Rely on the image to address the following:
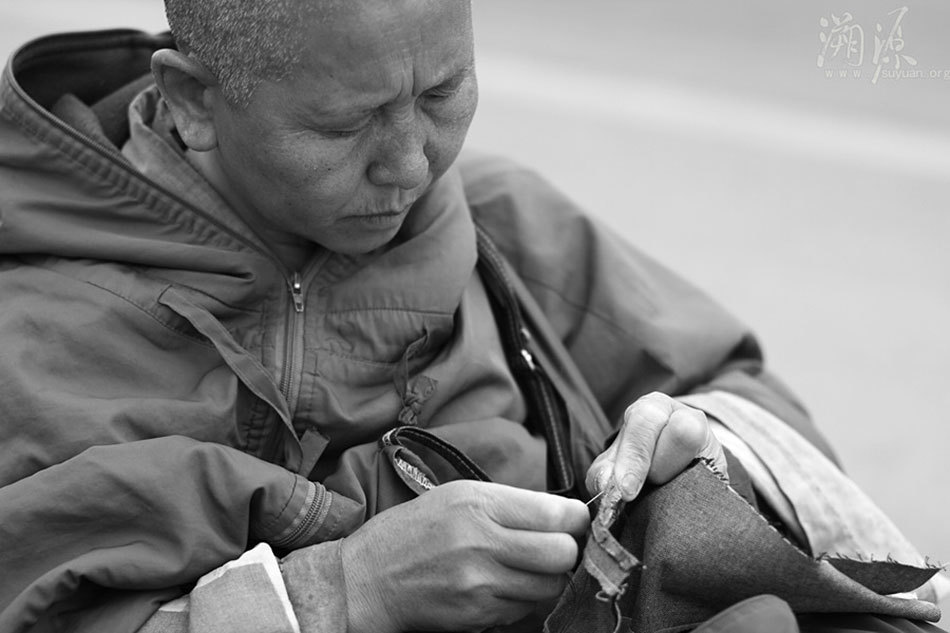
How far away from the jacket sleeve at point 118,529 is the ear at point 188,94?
0.29 meters

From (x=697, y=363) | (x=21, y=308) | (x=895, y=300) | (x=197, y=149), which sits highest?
(x=197, y=149)

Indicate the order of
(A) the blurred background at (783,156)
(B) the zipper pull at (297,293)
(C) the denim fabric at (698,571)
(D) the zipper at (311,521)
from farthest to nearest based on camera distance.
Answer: (A) the blurred background at (783,156) < (B) the zipper pull at (297,293) < (D) the zipper at (311,521) < (C) the denim fabric at (698,571)

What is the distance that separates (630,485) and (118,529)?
1.41 feet

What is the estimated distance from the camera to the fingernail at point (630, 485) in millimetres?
1095

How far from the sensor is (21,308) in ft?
3.94

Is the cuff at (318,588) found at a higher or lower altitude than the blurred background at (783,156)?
higher

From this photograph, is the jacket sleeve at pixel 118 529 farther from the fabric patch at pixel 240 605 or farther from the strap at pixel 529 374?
the strap at pixel 529 374

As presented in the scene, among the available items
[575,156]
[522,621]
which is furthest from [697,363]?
[575,156]

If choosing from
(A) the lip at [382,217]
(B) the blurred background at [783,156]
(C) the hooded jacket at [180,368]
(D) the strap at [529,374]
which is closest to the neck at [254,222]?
(C) the hooded jacket at [180,368]

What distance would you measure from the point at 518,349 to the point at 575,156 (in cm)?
147

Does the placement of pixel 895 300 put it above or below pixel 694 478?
below

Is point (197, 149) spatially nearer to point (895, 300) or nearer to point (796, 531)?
point (796, 531)

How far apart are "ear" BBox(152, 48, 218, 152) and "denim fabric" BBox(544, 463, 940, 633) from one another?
499 millimetres

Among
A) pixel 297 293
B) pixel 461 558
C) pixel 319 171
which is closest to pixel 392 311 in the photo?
pixel 297 293
